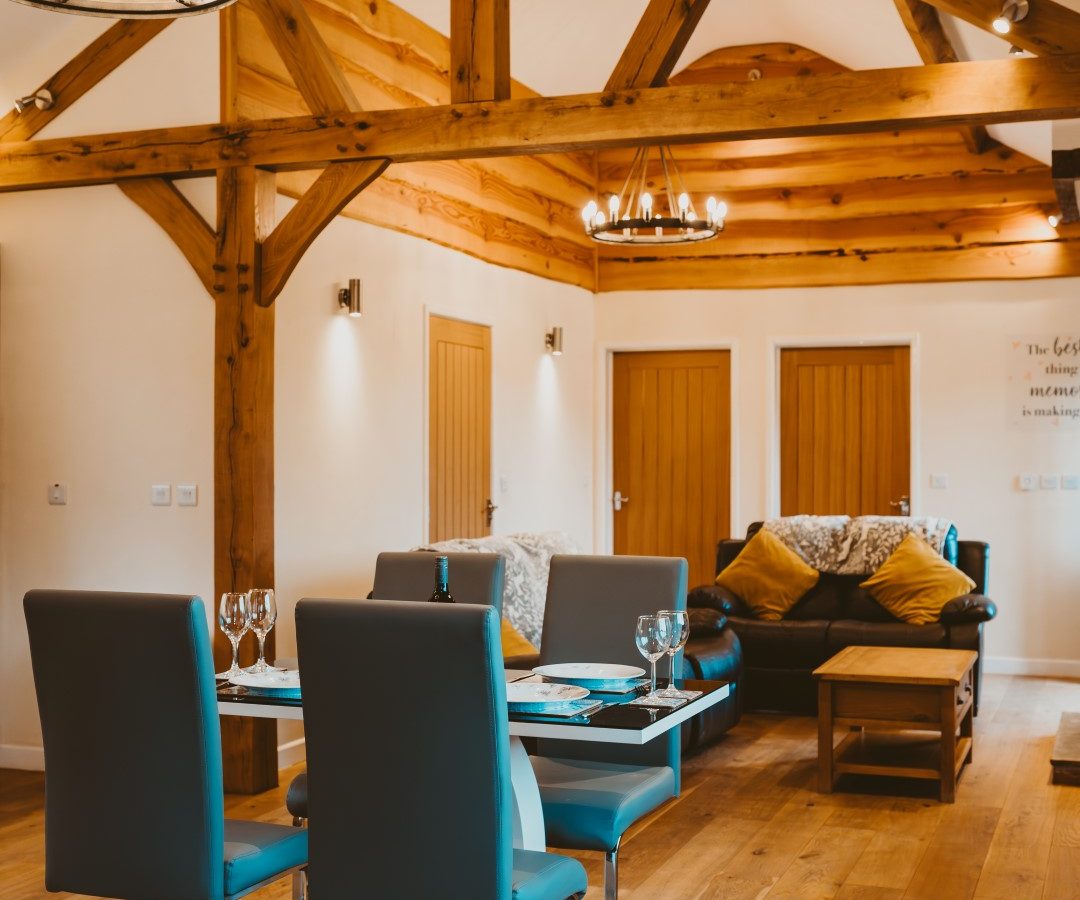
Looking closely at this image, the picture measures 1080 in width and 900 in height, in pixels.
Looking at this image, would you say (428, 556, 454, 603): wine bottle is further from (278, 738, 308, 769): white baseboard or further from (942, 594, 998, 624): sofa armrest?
(942, 594, 998, 624): sofa armrest

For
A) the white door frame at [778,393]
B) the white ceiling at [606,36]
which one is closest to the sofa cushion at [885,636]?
the white door frame at [778,393]

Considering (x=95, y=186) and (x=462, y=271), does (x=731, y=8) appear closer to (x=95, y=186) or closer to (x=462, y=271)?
(x=462, y=271)

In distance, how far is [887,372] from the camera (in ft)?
27.8

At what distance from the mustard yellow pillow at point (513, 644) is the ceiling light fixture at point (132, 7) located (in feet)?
8.82

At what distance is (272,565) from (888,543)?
345 cm

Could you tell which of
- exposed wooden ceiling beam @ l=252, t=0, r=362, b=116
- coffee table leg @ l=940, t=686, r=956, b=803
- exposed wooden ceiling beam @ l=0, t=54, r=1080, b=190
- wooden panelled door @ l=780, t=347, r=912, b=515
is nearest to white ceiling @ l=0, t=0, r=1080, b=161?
exposed wooden ceiling beam @ l=0, t=54, r=1080, b=190

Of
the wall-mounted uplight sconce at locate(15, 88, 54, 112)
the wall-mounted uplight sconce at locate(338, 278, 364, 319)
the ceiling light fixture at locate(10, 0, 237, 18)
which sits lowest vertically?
the wall-mounted uplight sconce at locate(338, 278, 364, 319)

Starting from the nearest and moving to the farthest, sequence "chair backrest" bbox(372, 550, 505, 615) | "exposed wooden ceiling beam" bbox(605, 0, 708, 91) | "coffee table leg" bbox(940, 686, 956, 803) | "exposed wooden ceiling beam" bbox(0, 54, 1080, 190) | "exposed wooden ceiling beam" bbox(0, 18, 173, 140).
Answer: "chair backrest" bbox(372, 550, 505, 615), "exposed wooden ceiling beam" bbox(0, 54, 1080, 190), "exposed wooden ceiling beam" bbox(605, 0, 708, 91), "coffee table leg" bbox(940, 686, 956, 803), "exposed wooden ceiling beam" bbox(0, 18, 173, 140)

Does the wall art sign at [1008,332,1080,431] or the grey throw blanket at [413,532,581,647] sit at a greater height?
the wall art sign at [1008,332,1080,431]

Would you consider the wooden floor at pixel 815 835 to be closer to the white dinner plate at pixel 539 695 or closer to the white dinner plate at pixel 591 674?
the white dinner plate at pixel 591 674

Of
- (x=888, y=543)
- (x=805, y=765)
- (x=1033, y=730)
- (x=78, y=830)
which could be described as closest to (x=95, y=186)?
(x=78, y=830)

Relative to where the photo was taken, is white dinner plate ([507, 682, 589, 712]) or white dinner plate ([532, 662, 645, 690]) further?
white dinner plate ([532, 662, 645, 690])

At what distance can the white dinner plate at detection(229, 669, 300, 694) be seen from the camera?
3.00 meters

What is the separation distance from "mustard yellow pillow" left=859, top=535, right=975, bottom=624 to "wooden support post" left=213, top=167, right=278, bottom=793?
3285mm
